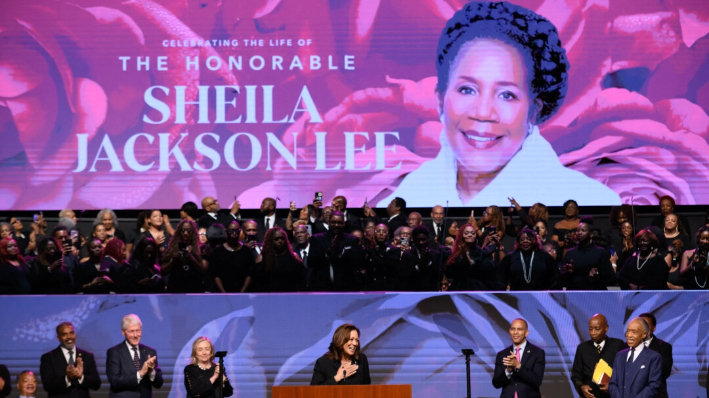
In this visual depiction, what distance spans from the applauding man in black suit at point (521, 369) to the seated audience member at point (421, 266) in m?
1.44

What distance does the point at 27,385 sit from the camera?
714 cm

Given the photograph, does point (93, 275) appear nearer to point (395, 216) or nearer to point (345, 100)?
point (395, 216)

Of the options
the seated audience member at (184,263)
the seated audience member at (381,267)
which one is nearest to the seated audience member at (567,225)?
the seated audience member at (381,267)

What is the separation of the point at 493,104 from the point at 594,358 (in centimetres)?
490

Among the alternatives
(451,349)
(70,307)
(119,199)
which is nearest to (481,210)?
(451,349)

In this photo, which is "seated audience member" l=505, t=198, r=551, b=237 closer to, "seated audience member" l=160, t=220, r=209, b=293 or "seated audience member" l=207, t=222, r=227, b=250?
"seated audience member" l=207, t=222, r=227, b=250

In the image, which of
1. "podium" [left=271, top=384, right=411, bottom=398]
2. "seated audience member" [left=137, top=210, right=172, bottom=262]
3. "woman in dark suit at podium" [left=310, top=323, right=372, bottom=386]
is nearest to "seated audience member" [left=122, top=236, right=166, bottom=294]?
"seated audience member" [left=137, top=210, right=172, bottom=262]

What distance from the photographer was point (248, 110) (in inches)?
435

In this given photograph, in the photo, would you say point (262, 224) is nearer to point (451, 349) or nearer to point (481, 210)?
point (481, 210)

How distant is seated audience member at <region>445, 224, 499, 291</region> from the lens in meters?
7.95

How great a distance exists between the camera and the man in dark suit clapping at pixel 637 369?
240 inches

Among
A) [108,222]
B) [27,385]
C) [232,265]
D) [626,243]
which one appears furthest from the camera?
[108,222]

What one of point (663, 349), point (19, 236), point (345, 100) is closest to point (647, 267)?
point (663, 349)

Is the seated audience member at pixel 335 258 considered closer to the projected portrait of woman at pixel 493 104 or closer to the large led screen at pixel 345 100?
the large led screen at pixel 345 100
